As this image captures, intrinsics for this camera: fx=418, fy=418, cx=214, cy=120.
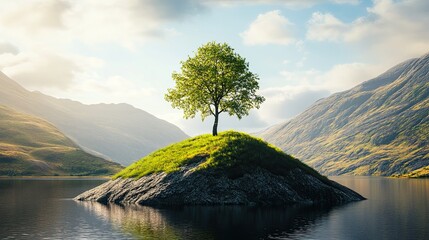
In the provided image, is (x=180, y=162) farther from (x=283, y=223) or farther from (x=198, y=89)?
(x=283, y=223)

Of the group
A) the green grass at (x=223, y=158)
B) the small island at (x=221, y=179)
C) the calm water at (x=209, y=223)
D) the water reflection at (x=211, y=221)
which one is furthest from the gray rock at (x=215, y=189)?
the calm water at (x=209, y=223)

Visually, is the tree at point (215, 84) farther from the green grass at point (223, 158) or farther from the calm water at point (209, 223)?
the calm water at point (209, 223)

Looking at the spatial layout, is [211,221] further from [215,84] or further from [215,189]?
[215,84]

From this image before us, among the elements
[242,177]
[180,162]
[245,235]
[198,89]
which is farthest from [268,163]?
[245,235]

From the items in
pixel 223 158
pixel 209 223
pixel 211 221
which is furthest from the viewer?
pixel 223 158

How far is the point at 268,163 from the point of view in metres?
73.9

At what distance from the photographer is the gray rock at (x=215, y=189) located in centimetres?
6750

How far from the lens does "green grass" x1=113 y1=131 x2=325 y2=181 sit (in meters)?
71.4

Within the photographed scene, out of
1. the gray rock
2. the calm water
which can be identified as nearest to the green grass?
the gray rock

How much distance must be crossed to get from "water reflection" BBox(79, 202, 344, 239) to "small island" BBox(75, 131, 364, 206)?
411 cm

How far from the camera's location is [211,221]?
49562 mm

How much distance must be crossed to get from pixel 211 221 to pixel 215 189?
61.0 ft

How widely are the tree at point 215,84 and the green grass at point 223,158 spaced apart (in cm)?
673

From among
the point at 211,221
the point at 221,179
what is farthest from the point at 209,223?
the point at 221,179
